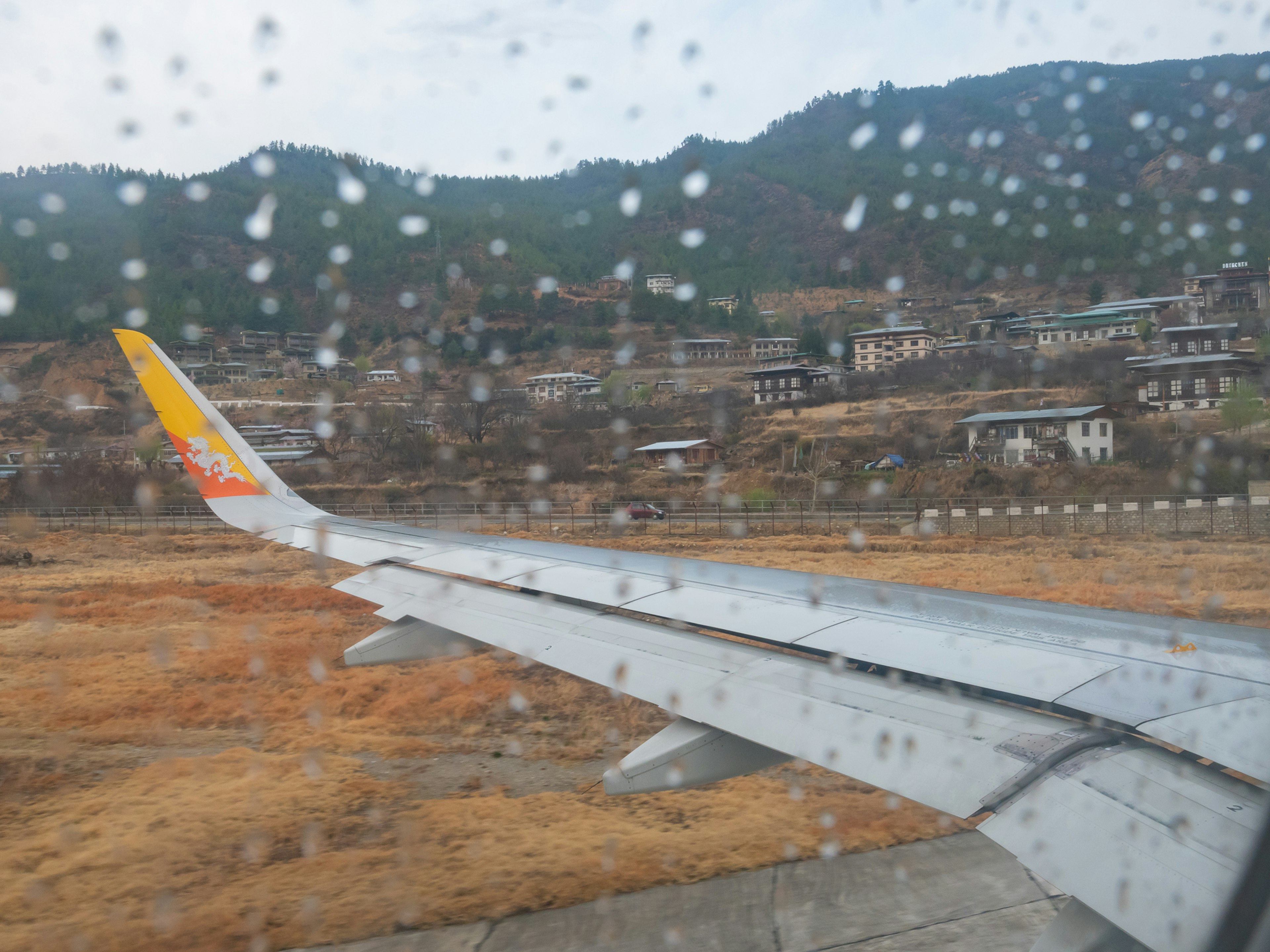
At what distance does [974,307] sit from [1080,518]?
66882 millimetres

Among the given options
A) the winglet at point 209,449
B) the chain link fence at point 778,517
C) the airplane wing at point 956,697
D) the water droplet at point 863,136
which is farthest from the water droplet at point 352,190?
the airplane wing at point 956,697

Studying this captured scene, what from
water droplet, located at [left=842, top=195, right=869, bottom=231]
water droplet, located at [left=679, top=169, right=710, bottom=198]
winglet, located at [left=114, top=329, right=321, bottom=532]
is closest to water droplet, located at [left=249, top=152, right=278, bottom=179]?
water droplet, located at [left=679, top=169, right=710, bottom=198]

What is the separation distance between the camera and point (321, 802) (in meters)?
4.79

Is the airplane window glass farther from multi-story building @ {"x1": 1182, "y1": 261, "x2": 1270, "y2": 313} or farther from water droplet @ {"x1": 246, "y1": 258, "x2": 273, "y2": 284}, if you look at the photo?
water droplet @ {"x1": 246, "y1": 258, "x2": 273, "y2": 284}

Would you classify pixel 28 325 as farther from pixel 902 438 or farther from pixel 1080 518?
pixel 1080 518

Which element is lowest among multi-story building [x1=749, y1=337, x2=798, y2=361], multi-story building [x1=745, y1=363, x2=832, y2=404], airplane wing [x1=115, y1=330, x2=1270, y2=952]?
airplane wing [x1=115, y1=330, x2=1270, y2=952]

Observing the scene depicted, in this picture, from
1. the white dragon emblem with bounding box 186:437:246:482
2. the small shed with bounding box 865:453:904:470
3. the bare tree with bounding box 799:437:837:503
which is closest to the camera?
the white dragon emblem with bounding box 186:437:246:482

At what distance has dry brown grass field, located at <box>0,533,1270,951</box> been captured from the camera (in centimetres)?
364

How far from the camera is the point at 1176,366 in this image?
45.8m

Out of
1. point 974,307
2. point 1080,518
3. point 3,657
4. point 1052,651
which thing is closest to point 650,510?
point 1080,518

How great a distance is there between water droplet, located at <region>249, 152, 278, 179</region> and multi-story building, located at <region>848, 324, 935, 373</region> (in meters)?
83.3

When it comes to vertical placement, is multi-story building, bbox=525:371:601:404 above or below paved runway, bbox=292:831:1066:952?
above

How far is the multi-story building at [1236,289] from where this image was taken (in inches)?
2205

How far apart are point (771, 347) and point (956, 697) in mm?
80902
